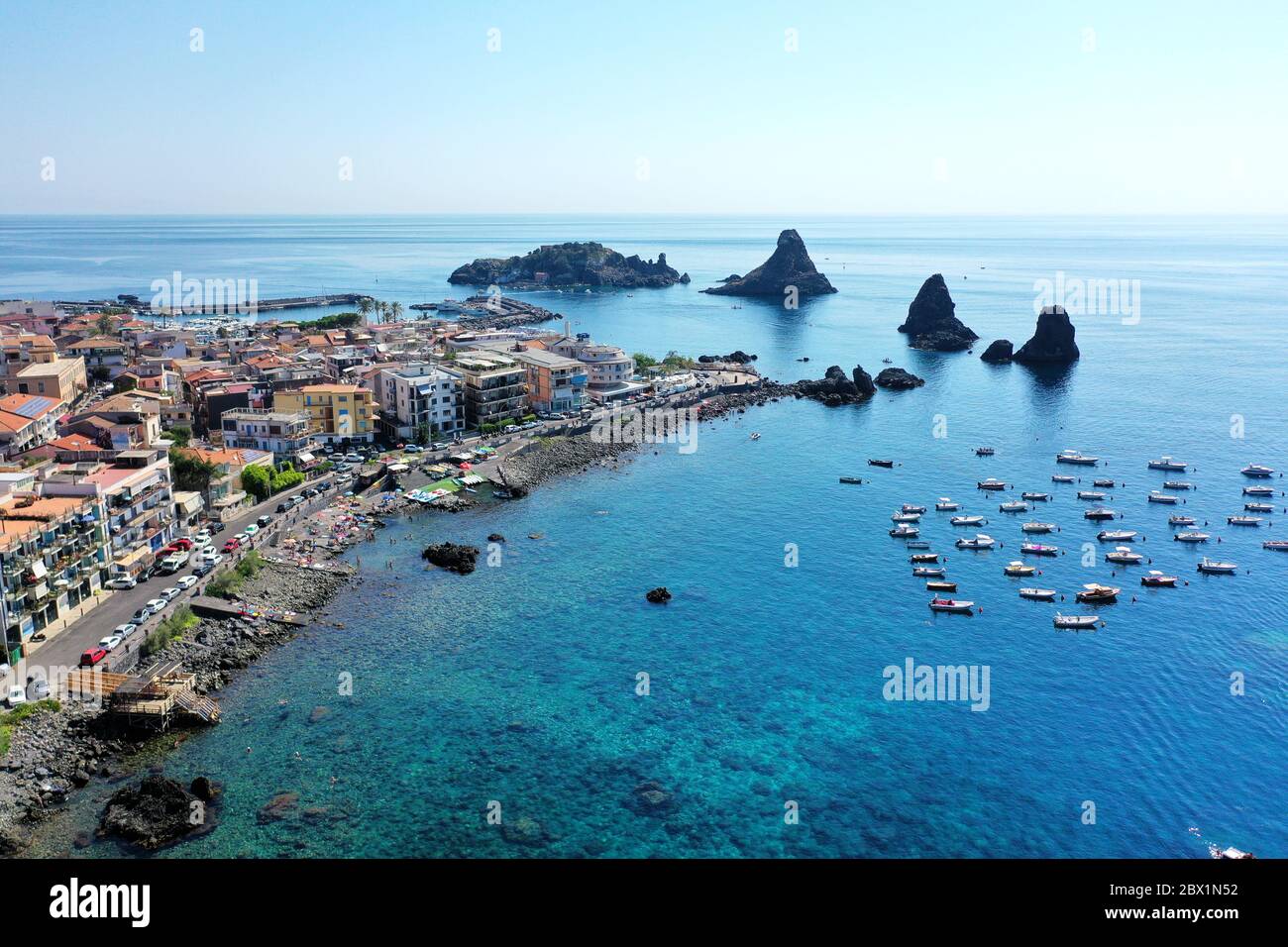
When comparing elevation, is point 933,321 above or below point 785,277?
below

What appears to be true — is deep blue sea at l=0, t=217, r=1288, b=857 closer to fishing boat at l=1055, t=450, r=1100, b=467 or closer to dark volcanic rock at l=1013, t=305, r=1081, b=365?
fishing boat at l=1055, t=450, r=1100, b=467

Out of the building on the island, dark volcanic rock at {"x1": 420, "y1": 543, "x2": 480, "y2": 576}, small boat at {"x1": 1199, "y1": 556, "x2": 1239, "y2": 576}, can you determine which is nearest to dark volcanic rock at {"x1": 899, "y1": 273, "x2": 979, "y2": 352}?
the building on the island

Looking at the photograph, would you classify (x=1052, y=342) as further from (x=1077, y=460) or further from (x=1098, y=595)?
(x=1098, y=595)

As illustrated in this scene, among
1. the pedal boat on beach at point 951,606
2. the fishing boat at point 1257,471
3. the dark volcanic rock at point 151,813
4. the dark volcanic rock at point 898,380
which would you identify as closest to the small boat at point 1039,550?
the pedal boat on beach at point 951,606

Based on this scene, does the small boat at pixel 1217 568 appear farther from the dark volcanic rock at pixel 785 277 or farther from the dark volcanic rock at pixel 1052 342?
the dark volcanic rock at pixel 785 277

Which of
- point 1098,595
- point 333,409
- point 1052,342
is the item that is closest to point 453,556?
point 333,409

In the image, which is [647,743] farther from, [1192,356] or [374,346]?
[1192,356]
